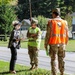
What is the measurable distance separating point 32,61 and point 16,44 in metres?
1.29

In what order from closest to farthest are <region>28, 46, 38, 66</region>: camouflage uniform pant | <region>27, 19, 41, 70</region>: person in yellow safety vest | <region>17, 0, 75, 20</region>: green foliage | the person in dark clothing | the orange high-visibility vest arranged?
the orange high-visibility vest
the person in dark clothing
<region>27, 19, 41, 70</region>: person in yellow safety vest
<region>28, 46, 38, 66</region>: camouflage uniform pant
<region>17, 0, 75, 20</region>: green foliage

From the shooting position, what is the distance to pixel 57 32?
9516mm

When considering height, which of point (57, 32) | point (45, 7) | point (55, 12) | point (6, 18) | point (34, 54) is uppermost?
point (45, 7)

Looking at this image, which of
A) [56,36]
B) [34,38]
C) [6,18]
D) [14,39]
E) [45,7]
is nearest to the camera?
[56,36]

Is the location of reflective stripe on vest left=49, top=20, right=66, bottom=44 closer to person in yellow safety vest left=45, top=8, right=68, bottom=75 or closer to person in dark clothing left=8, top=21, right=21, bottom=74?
person in yellow safety vest left=45, top=8, right=68, bottom=75

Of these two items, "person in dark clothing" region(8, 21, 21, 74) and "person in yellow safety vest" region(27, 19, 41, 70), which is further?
"person in yellow safety vest" region(27, 19, 41, 70)

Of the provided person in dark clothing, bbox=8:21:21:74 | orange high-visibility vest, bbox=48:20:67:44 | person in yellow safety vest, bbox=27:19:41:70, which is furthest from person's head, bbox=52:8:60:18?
person in yellow safety vest, bbox=27:19:41:70

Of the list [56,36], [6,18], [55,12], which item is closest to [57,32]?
[56,36]

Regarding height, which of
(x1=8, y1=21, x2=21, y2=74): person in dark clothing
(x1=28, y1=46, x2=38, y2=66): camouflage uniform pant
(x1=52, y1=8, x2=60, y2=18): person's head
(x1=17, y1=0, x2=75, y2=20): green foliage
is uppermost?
(x1=17, y1=0, x2=75, y2=20): green foliage

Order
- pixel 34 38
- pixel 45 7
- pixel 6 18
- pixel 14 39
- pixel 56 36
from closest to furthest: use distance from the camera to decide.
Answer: pixel 56 36, pixel 14 39, pixel 34 38, pixel 6 18, pixel 45 7

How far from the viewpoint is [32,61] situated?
12945 millimetres

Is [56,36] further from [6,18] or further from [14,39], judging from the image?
[6,18]

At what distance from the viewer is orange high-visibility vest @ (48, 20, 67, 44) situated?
9.47 meters

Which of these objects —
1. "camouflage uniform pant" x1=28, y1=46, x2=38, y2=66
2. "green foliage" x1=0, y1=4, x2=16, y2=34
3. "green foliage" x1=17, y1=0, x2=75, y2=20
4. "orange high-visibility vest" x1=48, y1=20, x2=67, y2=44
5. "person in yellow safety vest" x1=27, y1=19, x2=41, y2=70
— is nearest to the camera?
"orange high-visibility vest" x1=48, y1=20, x2=67, y2=44
